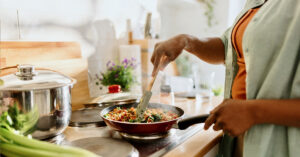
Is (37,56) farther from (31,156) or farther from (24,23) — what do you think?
(31,156)

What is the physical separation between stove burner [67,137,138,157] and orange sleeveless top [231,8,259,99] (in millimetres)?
404

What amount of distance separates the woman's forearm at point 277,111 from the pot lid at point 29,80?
0.58 m

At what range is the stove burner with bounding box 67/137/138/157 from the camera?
27.8 inches

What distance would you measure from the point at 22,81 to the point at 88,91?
29.4 inches

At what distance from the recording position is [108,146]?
2.49 feet

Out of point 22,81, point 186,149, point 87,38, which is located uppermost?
point 87,38

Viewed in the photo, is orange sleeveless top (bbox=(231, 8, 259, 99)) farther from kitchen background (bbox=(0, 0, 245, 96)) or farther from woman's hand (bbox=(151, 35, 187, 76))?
kitchen background (bbox=(0, 0, 245, 96))

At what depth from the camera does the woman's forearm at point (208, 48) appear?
3.76ft

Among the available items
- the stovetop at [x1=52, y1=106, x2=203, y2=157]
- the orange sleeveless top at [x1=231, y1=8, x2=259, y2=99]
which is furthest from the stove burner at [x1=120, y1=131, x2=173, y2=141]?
the orange sleeveless top at [x1=231, y1=8, x2=259, y2=99]

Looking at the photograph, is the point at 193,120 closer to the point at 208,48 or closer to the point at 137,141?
the point at 137,141

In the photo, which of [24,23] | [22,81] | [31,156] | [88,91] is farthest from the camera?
[88,91]

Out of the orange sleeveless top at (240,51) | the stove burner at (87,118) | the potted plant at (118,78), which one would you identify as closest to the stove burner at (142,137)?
the stove burner at (87,118)

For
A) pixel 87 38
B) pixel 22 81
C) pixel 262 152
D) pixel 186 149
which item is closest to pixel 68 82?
pixel 22 81

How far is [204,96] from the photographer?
5.10 ft
